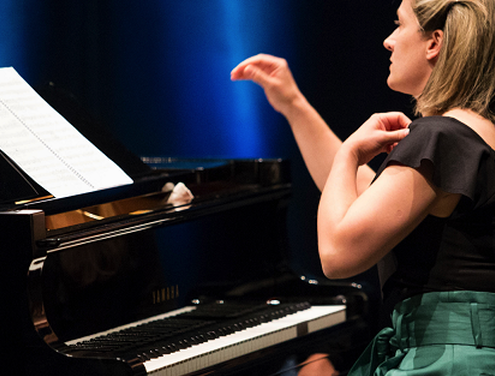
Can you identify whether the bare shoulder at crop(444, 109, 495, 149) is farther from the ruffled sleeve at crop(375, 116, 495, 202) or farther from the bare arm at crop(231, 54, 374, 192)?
the bare arm at crop(231, 54, 374, 192)

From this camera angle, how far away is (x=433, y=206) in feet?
4.53

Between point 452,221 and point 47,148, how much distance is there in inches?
46.4

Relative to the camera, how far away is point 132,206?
2102mm

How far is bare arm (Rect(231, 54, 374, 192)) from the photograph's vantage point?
199 cm

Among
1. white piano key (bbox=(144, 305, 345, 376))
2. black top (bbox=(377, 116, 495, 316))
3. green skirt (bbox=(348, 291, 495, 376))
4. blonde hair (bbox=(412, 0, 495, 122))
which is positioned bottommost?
white piano key (bbox=(144, 305, 345, 376))

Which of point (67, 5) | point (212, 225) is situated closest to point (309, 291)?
point (212, 225)

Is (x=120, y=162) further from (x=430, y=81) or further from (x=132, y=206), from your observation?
(x=430, y=81)

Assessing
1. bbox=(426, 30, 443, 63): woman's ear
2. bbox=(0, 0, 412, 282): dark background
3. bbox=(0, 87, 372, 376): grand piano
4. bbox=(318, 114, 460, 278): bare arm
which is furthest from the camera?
bbox=(0, 0, 412, 282): dark background

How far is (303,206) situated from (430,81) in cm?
187

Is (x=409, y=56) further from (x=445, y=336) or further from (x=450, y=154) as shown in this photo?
(x=445, y=336)

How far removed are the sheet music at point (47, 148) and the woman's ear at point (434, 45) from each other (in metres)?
0.97

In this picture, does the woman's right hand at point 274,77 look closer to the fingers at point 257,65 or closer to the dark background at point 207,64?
the fingers at point 257,65

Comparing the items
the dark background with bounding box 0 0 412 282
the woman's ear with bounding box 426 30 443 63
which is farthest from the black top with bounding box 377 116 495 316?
the dark background with bounding box 0 0 412 282

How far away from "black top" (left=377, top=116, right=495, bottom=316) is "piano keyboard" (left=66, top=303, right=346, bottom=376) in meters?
0.52
